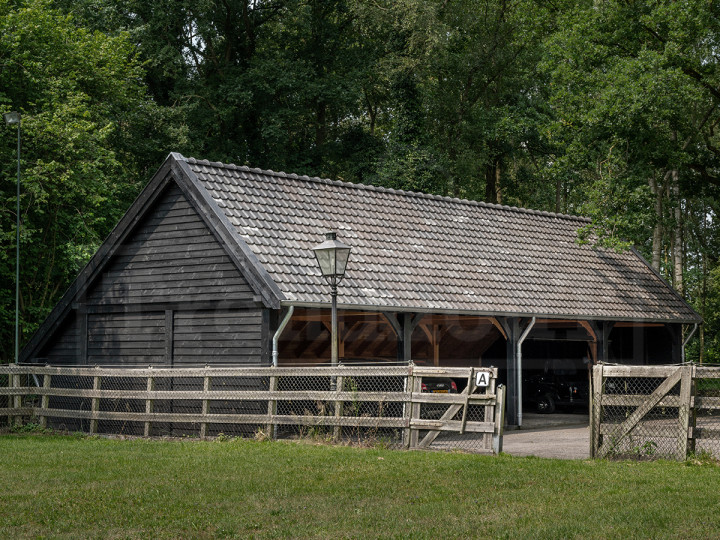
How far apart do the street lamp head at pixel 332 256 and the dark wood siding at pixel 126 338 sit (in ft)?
16.5

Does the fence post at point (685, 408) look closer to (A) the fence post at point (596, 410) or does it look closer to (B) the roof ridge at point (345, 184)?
(A) the fence post at point (596, 410)

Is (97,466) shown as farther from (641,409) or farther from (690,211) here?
(690,211)

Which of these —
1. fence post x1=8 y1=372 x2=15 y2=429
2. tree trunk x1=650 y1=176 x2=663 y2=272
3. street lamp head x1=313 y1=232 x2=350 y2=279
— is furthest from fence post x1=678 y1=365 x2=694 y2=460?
tree trunk x1=650 y1=176 x2=663 y2=272

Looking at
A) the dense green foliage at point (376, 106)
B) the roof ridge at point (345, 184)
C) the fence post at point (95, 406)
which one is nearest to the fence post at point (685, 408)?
the roof ridge at point (345, 184)

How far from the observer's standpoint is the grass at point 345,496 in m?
7.91

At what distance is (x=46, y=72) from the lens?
2842 cm

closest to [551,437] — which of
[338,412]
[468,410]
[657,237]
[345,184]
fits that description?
[468,410]

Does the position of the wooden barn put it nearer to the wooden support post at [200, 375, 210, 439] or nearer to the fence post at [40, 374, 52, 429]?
the wooden support post at [200, 375, 210, 439]

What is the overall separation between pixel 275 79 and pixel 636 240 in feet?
56.1

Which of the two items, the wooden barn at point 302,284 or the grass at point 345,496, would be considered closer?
the grass at point 345,496

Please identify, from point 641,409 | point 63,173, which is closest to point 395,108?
point 63,173

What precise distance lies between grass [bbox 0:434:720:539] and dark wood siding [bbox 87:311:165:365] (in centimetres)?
547

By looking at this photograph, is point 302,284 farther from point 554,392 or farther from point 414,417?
point 554,392

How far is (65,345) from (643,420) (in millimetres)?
13071
